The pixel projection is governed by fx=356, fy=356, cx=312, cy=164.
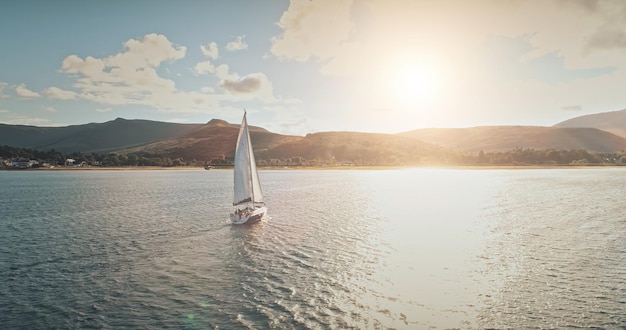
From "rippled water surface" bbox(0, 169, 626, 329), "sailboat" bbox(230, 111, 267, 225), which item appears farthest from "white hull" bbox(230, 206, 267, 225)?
"rippled water surface" bbox(0, 169, 626, 329)

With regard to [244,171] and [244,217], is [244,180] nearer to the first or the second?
[244,171]

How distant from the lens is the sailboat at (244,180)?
157ft

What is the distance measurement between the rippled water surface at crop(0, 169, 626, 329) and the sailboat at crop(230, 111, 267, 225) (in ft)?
5.76

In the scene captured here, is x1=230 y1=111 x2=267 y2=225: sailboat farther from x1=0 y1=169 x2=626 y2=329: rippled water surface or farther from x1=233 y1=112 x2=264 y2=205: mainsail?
x1=0 y1=169 x2=626 y2=329: rippled water surface

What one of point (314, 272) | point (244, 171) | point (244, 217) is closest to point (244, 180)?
point (244, 171)

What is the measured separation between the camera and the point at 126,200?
3073 inches

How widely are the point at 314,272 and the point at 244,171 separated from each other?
24.8 metres

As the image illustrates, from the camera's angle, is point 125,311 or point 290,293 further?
point 290,293

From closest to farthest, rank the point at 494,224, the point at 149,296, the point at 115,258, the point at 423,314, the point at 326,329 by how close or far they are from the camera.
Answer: the point at 326,329
the point at 423,314
the point at 149,296
the point at 115,258
the point at 494,224

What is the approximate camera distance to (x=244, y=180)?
1951 inches

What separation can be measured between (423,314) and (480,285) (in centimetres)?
717

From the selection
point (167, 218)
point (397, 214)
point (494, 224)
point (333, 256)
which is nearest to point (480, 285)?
point (333, 256)

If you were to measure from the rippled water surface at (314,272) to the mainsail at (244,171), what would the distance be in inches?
188

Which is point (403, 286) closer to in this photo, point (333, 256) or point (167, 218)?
point (333, 256)
